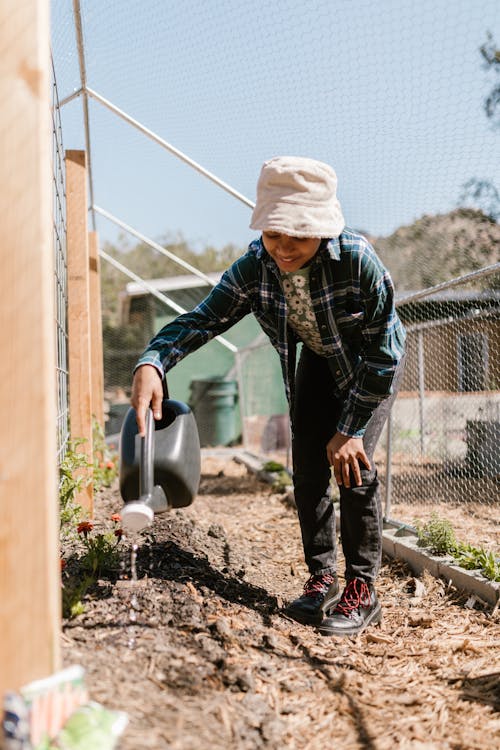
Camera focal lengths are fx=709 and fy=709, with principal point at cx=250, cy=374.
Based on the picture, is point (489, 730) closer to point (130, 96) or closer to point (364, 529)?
point (364, 529)

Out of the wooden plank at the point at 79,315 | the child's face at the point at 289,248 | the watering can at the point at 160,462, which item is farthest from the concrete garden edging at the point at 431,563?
the wooden plank at the point at 79,315

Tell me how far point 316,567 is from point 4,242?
73.8 inches

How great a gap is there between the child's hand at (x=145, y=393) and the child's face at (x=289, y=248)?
1.74ft

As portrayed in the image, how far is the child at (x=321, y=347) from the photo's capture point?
2.19 m

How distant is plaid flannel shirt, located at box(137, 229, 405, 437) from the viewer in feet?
7.72

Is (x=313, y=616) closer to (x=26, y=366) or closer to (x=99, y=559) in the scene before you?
(x=99, y=559)

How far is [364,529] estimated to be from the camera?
8.57 feet

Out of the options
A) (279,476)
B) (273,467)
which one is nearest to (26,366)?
(279,476)

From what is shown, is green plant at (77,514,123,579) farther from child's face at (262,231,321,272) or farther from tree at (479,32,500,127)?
tree at (479,32,500,127)

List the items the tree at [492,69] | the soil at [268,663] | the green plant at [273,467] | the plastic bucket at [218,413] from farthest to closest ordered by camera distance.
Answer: the plastic bucket at [218,413]
the green plant at [273,467]
the tree at [492,69]
the soil at [268,663]

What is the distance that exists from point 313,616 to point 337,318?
43.4 inches

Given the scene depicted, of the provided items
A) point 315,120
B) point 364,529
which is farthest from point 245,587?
point 315,120

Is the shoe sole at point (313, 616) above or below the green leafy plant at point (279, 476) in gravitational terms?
below

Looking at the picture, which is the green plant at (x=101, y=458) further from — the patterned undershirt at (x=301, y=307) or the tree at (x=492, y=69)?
the tree at (x=492, y=69)
